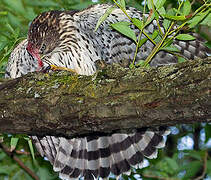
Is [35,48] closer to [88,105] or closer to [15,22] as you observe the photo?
[15,22]

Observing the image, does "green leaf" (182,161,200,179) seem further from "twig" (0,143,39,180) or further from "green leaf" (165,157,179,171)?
"twig" (0,143,39,180)

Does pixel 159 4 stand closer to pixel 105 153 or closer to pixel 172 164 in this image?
pixel 105 153

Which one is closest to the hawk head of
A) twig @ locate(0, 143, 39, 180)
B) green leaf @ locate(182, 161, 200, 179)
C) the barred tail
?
the barred tail

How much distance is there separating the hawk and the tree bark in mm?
1162

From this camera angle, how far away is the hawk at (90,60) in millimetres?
3779

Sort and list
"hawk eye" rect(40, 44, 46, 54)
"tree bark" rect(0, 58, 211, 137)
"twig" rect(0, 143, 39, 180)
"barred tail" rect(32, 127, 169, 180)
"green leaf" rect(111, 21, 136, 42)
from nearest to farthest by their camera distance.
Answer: "tree bark" rect(0, 58, 211, 137), "green leaf" rect(111, 21, 136, 42), "barred tail" rect(32, 127, 169, 180), "hawk eye" rect(40, 44, 46, 54), "twig" rect(0, 143, 39, 180)

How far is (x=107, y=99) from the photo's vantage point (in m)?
2.39

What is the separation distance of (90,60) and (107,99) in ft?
4.93

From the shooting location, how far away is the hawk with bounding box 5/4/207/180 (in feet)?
12.4

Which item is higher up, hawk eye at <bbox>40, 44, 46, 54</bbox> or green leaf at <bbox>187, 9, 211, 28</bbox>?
green leaf at <bbox>187, 9, 211, 28</bbox>

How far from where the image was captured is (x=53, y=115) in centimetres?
251

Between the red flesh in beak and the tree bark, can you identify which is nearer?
the tree bark

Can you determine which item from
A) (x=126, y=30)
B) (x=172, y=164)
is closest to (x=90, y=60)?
(x=126, y=30)

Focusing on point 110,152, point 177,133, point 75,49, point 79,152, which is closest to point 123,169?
point 110,152
